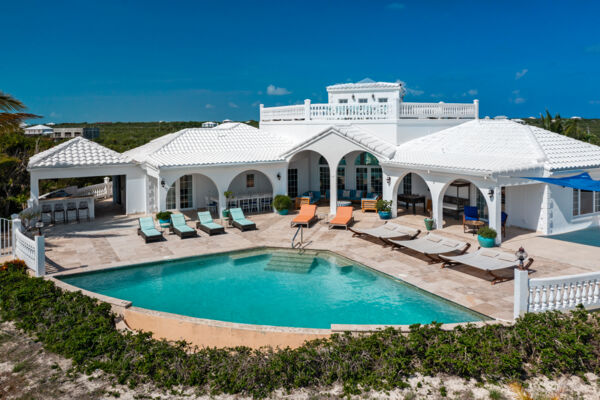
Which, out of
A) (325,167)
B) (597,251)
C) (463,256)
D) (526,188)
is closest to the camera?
(463,256)

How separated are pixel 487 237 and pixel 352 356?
987 cm

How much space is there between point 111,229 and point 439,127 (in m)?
17.4

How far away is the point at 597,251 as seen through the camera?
51.4ft

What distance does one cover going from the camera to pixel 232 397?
7.68m

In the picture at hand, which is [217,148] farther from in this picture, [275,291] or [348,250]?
[275,291]

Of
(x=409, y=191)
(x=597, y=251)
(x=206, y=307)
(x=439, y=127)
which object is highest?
(x=439, y=127)

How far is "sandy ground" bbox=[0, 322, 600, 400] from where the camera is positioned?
25.1 ft

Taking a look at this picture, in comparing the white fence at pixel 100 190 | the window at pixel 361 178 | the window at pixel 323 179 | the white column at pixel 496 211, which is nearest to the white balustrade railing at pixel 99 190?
the white fence at pixel 100 190

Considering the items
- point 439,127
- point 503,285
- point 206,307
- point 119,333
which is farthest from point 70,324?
point 439,127

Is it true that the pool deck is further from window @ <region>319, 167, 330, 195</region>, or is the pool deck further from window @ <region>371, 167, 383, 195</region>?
window @ <region>319, 167, 330, 195</region>

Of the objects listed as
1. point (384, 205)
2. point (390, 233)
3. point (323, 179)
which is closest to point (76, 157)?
point (323, 179)

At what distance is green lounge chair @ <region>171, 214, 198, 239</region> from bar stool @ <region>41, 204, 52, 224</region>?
624 centimetres

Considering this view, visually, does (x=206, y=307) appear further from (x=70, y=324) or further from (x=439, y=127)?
(x=439, y=127)

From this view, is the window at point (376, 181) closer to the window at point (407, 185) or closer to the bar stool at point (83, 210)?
the window at point (407, 185)
